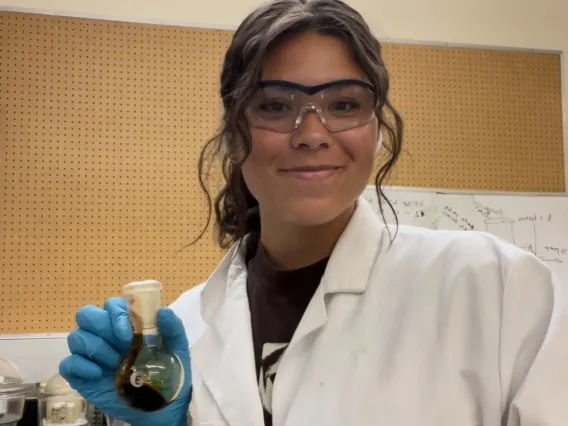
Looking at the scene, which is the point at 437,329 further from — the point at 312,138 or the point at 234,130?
the point at 234,130

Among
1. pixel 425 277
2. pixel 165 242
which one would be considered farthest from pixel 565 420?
pixel 165 242

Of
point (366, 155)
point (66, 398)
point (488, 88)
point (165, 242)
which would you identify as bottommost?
point (66, 398)

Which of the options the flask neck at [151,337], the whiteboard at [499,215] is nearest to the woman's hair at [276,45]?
the flask neck at [151,337]

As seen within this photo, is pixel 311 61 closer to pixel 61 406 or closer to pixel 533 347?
pixel 533 347

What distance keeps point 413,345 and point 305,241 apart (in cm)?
32

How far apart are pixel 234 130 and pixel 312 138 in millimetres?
160

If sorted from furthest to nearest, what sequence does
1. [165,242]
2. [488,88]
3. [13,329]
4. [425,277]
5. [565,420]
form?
[488,88] < [165,242] < [13,329] < [425,277] < [565,420]

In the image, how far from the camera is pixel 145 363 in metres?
0.95

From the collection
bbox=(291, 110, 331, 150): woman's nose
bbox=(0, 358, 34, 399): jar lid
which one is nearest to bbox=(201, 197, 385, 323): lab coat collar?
bbox=(291, 110, 331, 150): woman's nose

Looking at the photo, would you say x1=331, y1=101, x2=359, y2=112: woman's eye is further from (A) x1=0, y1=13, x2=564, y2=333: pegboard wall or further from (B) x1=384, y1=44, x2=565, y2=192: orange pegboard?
(B) x1=384, y1=44, x2=565, y2=192: orange pegboard

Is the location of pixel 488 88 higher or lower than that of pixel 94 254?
higher

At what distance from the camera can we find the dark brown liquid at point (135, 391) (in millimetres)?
944

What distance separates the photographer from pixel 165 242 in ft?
6.77

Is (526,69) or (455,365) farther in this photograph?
(526,69)
